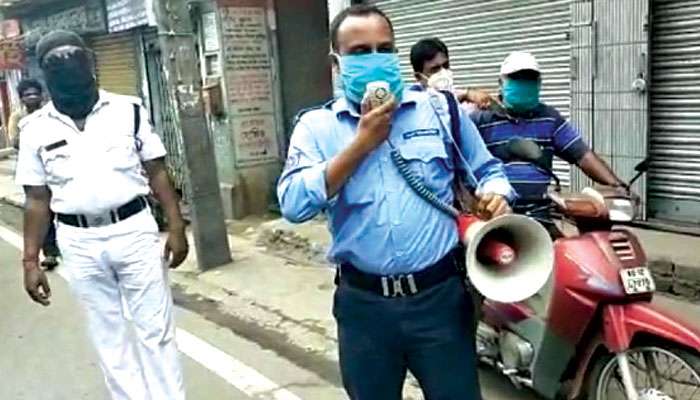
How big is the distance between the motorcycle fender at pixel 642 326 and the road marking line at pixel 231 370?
1799 mm

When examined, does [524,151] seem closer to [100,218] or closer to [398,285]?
[398,285]

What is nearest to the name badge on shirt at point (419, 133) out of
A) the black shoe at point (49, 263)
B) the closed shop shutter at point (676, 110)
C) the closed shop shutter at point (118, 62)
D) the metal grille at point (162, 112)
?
the closed shop shutter at point (676, 110)

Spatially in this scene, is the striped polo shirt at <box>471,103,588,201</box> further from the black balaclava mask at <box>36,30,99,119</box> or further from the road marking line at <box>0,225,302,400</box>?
the black balaclava mask at <box>36,30,99,119</box>

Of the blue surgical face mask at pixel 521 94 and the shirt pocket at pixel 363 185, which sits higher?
the blue surgical face mask at pixel 521 94

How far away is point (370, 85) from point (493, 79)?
17.9ft

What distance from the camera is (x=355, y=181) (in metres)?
2.24

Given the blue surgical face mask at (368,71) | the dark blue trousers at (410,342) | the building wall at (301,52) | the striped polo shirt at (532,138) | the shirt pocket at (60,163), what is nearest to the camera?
the blue surgical face mask at (368,71)

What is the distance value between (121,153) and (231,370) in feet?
5.38

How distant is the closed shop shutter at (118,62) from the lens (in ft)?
42.5

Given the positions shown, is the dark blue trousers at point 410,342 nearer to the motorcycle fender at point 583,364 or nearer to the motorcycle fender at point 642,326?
the motorcycle fender at point 642,326

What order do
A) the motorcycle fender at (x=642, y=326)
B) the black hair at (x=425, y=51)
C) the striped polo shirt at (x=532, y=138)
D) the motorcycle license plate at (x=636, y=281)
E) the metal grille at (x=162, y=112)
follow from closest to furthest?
1. the motorcycle fender at (x=642, y=326)
2. the motorcycle license plate at (x=636, y=281)
3. the striped polo shirt at (x=532, y=138)
4. the black hair at (x=425, y=51)
5. the metal grille at (x=162, y=112)

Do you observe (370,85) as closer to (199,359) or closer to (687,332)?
(687,332)

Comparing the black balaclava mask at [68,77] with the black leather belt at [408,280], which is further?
the black balaclava mask at [68,77]

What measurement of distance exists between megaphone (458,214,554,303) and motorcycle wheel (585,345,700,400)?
843 mm
